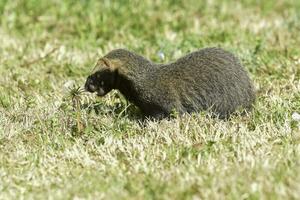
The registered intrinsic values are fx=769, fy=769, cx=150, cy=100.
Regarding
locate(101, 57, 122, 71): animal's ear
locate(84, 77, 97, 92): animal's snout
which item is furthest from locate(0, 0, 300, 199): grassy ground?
locate(101, 57, 122, 71): animal's ear

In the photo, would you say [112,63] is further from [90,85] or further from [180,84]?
[180,84]

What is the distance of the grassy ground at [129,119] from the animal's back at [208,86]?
20cm

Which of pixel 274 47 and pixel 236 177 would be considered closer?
pixel 236 177

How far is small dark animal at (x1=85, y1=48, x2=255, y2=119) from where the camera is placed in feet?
19.7

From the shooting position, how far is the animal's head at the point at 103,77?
604cm

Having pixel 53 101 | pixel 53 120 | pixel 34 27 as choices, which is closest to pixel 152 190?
pixel 53 120

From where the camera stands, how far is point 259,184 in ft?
13.9

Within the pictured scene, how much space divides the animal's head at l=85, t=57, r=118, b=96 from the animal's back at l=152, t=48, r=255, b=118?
37 centimetres

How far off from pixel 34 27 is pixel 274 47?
3080 mm

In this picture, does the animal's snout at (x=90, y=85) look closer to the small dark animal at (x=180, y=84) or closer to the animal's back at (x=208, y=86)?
the small dark animal at (x=180, y=84)

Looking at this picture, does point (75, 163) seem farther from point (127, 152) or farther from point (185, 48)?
point (185, 48)

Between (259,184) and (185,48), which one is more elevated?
(259,184)

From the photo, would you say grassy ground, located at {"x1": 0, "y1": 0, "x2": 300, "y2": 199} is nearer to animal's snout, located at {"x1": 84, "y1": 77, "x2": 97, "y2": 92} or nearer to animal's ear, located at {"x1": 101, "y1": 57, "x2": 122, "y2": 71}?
animal's snout, located at {"x1": 84, "y1": 77, "x2": 97, "y2": 92}

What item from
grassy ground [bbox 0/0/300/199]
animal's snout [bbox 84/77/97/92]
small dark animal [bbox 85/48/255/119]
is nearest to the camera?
grassy ground [bbox 0/0/300/199]
